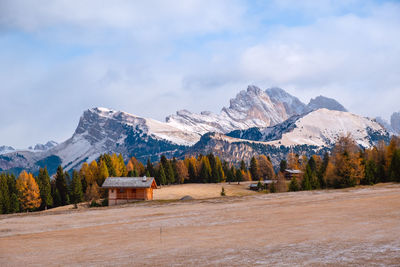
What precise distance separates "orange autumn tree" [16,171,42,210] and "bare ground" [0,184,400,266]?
182 feet

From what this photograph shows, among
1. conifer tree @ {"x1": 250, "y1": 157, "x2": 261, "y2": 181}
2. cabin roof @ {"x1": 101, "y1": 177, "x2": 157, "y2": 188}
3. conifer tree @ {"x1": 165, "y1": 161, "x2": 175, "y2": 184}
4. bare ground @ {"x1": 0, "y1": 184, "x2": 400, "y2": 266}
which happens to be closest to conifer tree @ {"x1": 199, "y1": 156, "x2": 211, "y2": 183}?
conifer tree @ {"x1": 165, "y1": 161, "x2": 175, "y2": 184}

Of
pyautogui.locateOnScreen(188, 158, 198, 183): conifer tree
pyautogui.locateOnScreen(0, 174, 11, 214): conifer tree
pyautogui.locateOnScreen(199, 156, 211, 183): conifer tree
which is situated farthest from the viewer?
pyautogui.locateOnScreen(188, 158, 198, 183): conifer tree

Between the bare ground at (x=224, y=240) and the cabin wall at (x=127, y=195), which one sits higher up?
the cabin wall at (x=127, y=195)

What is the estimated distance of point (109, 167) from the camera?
11112 cm

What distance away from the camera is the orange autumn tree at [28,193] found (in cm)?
8931

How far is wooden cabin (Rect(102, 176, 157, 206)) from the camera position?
75.4 meters

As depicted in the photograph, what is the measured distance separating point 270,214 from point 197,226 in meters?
8.34

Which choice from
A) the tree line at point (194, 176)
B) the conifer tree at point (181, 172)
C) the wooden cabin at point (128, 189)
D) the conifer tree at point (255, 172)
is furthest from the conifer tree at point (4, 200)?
the conifer tree at point (255, 172)

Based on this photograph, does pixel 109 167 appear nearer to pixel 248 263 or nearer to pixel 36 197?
pixel 36 197

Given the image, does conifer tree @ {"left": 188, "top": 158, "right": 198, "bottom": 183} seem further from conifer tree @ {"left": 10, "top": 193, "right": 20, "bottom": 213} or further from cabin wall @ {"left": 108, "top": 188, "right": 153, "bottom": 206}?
conifer tree @ {"left": 10, "top": 193, "right": 20, "bottom": 213}

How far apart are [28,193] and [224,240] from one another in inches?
3176

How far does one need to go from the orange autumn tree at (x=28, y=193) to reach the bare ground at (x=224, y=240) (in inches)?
2183

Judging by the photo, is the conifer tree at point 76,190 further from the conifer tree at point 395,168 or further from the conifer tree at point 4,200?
the conifer tree at point 395,168

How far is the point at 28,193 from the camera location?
3533 inches
